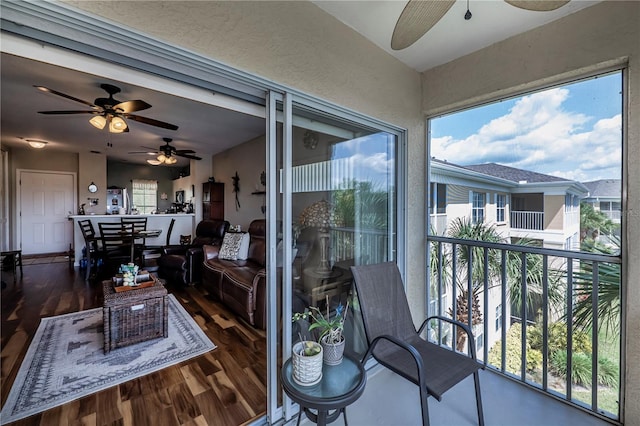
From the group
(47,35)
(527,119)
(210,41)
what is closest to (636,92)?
(527,119)

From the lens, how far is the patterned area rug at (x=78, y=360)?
5.96 ft

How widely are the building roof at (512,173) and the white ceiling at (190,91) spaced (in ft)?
3.18

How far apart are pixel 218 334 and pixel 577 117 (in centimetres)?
352

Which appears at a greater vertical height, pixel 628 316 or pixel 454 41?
pixel 454 41

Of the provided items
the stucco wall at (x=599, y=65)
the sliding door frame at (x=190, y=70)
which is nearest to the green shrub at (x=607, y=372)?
the stucco wall at (x=599, y=65)

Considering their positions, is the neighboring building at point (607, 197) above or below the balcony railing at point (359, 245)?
above

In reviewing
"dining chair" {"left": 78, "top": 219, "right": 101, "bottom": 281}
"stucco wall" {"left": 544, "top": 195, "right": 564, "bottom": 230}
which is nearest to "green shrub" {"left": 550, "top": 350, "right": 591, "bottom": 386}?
"stucco wall" {"left": 544, "top": 195, "right": 564, "bottom": 230}

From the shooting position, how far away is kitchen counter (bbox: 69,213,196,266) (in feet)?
18.2

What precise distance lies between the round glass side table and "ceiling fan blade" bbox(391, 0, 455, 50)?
181 centimetres

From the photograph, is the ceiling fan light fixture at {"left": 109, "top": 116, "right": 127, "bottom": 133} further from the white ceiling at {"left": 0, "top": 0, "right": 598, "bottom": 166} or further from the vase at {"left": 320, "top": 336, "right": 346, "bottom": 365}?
the vase at {"left": 320, "top": 336, "right": 346, "bottom": 365}

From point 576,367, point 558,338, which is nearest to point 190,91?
point 558,338

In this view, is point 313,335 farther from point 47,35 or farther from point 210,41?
point 47,35

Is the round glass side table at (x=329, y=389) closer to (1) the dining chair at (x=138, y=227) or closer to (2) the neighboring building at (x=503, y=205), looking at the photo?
(2) the neighboring building at (x=503, y=205)

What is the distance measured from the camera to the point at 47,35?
1041mm
